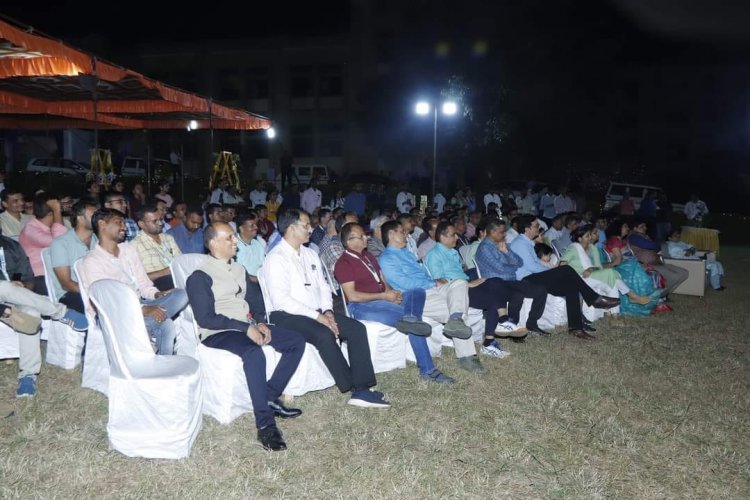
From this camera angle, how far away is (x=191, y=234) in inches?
288

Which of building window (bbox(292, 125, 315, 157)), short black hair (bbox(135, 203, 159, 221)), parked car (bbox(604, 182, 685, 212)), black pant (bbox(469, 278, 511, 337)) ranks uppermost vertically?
building window (bbox(292, 125, 315, 157))

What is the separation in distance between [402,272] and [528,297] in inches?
69.1

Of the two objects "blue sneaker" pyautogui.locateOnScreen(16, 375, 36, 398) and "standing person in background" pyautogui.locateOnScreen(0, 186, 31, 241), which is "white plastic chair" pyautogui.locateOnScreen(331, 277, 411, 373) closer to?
"blue sneaker" pyautogui.locateOnScreen(16, 375, 36, 398)

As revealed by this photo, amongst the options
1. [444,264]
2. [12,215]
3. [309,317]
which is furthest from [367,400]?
[12,215]

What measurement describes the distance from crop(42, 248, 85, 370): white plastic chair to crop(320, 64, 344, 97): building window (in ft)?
96.6

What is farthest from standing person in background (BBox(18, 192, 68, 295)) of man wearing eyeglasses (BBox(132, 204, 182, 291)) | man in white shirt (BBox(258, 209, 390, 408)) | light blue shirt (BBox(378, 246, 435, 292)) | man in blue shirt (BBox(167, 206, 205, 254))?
light blue shirt (BBox(378, 246, 435, 292))

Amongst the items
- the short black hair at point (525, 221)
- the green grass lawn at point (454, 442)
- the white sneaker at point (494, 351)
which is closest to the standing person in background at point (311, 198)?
the short black hair at point (525, 221)

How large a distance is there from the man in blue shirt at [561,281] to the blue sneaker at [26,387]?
487 centimetres

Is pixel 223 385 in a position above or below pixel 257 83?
below

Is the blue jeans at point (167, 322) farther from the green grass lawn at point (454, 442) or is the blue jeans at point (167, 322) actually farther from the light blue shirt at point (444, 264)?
the light blue shirt at point (444, 264)

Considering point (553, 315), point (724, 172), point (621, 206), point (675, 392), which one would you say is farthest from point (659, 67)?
point (675, 392)

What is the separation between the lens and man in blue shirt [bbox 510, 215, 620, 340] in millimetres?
7000

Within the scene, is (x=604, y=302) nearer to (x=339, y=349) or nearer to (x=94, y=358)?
(x=339, y=349)

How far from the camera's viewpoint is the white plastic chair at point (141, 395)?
12.0 feet
